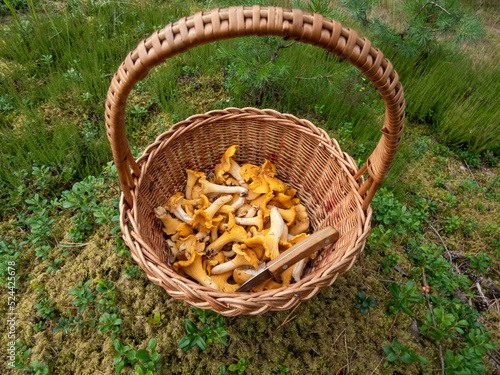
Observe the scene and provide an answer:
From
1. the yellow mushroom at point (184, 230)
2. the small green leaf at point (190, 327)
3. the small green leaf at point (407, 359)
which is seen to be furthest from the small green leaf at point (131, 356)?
the small green leaf at point (407, 359)

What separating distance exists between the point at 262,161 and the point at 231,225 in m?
0.83

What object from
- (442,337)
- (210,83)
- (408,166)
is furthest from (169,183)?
(408,166)

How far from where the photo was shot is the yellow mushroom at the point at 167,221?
195 cm

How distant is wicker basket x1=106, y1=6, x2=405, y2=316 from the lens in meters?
1.04

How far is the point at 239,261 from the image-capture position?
1.71 metres

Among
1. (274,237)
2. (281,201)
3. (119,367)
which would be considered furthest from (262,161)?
(119,367)

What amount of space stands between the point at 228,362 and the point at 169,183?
4.26ft

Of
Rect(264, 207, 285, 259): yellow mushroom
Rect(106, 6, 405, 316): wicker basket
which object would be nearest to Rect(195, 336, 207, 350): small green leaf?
Rect(106, 6, 405, 316): wicker basket

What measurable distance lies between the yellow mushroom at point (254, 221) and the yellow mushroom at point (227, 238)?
169mm

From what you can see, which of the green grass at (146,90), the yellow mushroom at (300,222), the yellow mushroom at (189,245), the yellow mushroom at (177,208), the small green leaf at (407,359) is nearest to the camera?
the small green leaf at (407,359)

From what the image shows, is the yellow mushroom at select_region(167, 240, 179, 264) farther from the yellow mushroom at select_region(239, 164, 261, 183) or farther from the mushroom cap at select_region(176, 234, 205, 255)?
the yellow mushroom at select_region(239, 164, 261, 183)

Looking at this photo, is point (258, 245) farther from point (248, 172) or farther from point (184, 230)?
point (248, 172)

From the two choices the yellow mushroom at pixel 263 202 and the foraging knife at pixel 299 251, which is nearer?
the foraging knife at pixel 299 251

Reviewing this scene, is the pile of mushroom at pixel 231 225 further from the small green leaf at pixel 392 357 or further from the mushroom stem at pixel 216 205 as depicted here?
the small green leaf at pixel 392 357
